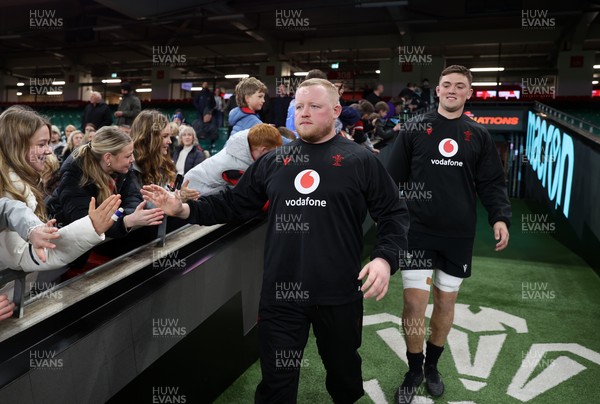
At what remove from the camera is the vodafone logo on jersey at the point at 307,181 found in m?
1.91

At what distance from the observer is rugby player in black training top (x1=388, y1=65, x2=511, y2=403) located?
8.60 feet

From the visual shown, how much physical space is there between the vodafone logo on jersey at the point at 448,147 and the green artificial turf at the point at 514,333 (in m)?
1.30

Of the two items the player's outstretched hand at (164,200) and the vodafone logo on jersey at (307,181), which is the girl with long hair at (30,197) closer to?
the player's outstretched hand at (164,200)

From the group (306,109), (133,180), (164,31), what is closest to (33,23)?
(164,31)

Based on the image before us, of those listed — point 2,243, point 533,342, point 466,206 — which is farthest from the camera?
point 533,342

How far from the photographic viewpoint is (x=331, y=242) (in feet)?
6.24

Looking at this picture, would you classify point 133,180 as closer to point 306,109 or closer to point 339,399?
point 306,109

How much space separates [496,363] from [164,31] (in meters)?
20.6

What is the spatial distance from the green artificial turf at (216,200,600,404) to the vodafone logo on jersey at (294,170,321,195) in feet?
4.26

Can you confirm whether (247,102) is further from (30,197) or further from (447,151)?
(30,197)

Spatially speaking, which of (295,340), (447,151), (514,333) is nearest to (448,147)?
(447,151)

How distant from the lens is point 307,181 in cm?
192

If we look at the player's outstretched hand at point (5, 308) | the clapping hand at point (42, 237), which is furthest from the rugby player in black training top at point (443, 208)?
the player's outstretched hand at point (5, 308)

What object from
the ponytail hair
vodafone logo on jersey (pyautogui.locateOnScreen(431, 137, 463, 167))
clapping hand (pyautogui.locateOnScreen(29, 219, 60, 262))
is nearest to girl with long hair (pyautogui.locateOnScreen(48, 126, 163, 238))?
the ponytail hair
